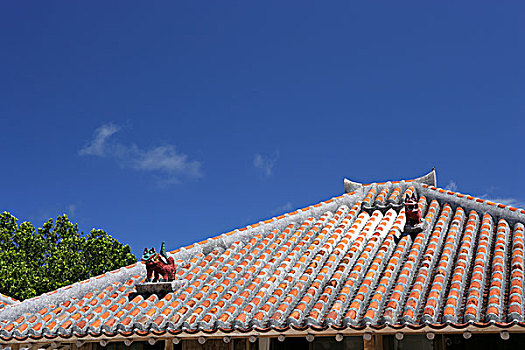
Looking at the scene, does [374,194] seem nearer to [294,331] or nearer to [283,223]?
[283,223]

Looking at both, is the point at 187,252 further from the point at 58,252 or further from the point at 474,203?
the point at 58,252

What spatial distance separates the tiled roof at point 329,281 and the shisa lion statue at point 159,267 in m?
0.46

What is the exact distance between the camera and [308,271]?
1098 cm

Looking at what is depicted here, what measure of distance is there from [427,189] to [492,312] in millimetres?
6513

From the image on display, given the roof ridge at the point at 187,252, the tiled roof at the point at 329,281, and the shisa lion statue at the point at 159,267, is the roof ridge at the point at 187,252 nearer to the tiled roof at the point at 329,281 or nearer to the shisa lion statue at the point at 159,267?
the tiled roof at the point at 329,281

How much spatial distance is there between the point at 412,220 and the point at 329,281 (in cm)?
290

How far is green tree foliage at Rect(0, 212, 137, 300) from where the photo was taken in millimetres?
A: 30438

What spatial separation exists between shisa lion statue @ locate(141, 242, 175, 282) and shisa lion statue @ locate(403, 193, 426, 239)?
515cm

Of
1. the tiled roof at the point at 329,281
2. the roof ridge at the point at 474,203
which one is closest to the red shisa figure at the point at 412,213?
the tiled roof at the point at 329,281

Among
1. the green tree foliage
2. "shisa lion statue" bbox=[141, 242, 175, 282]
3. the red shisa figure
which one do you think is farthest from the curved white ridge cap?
the green tree foliage

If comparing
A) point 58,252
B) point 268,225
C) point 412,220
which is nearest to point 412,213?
point 412,220

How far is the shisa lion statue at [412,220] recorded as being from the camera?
12.0m

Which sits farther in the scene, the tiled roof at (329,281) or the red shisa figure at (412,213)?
the red shisa figure at (412,213)

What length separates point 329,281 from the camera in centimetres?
1037
